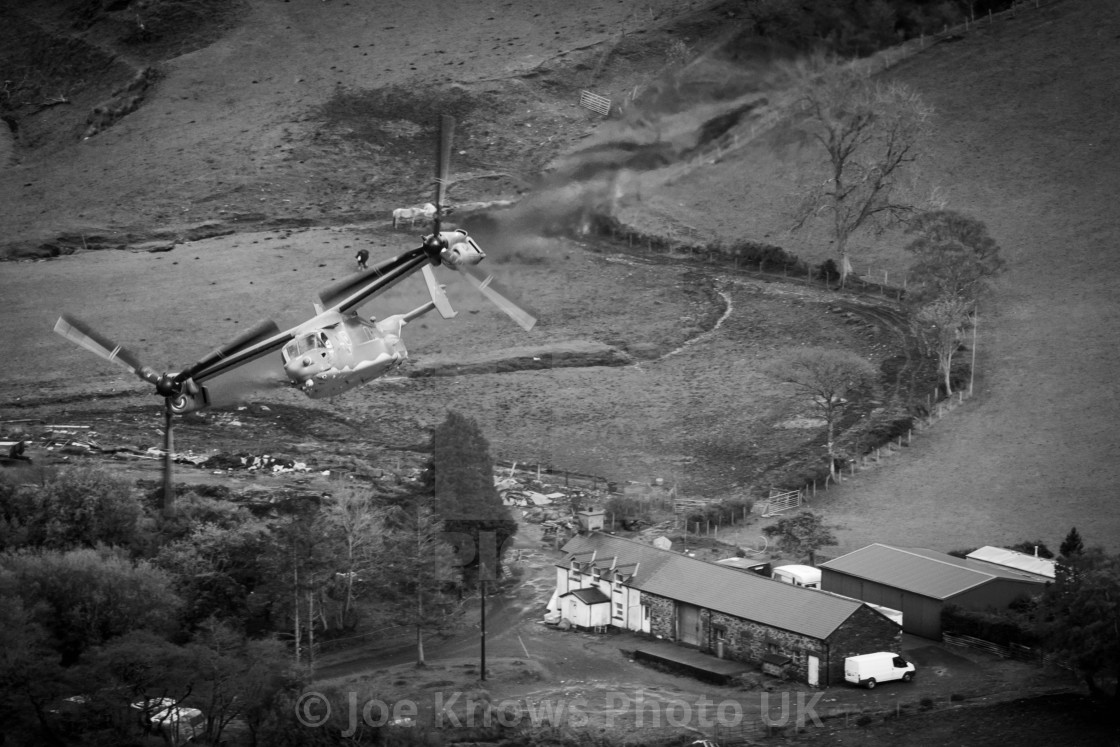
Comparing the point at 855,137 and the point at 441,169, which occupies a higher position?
the point at 855,137

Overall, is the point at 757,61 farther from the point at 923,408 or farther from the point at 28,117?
the point at 28,117

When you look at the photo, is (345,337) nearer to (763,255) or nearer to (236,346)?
(236,346)

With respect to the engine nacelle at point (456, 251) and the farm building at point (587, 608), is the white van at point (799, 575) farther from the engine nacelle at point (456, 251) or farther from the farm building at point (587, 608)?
the engine nacelle at point (456, 251)

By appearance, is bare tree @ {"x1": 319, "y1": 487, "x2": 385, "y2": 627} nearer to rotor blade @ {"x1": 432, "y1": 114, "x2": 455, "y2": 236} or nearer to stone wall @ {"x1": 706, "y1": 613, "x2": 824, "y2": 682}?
stone wall @ {"x1": 706, "y1": 613, "x2": 824, "y2": 682}

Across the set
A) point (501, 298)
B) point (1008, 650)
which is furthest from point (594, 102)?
point (1008, 650)

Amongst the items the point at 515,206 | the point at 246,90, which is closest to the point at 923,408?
the point at 515,206

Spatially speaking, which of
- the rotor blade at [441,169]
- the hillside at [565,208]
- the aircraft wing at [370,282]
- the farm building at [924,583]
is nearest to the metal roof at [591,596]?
the farm building at [924,583]

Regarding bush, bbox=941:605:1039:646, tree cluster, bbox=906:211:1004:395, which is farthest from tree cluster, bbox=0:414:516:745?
tree cluster, bbox=906:211:1004:395
